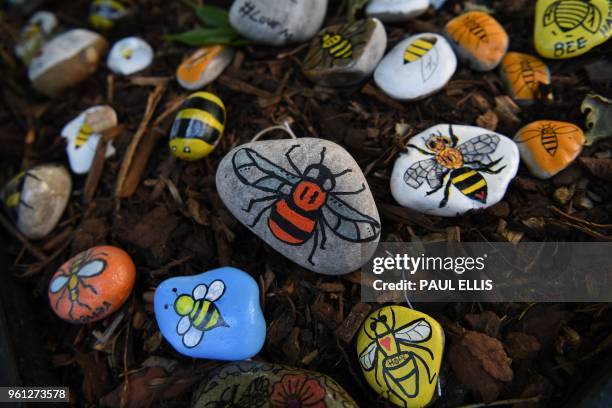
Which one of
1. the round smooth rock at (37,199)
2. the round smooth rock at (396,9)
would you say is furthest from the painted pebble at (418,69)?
the round smooth rock at (37,199)

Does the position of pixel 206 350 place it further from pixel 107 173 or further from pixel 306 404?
pixel 107 173

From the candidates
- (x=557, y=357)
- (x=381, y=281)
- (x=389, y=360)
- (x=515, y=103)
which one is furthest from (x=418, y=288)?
(x=515, y=103)

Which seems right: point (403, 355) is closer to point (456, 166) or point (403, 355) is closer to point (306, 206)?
point (306, 206)

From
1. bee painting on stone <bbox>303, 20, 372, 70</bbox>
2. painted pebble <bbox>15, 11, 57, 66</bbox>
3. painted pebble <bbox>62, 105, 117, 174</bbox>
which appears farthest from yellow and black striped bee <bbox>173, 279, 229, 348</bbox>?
painted pebble <bbox>15, 11, 57, 66</bbox>

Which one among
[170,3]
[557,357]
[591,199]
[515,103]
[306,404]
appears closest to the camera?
[306,404]

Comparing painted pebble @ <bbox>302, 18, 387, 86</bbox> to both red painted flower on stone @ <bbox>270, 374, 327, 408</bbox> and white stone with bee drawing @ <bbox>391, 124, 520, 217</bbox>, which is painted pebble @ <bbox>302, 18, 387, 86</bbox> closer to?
white stone with bee drawing @ <bbox>391, 124, 520, 217</bbox>

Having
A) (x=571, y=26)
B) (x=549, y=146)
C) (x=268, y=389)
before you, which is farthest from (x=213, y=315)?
(x=571, y=26)
